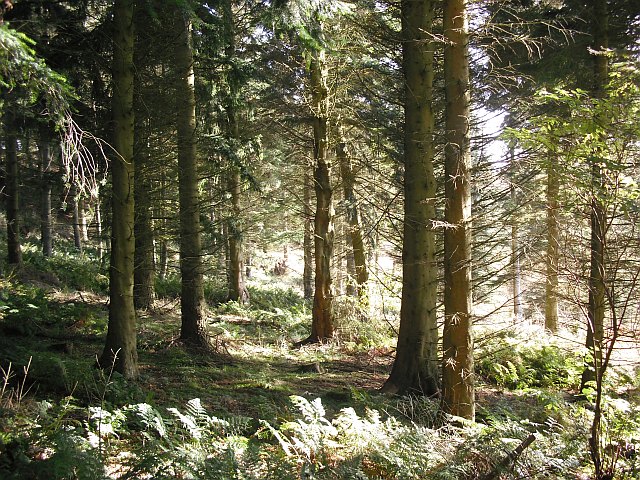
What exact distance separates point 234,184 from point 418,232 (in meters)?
8.88

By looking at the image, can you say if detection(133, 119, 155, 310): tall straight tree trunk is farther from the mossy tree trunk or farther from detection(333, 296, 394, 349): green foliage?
detection(333, 296, 394, 349): green foliage

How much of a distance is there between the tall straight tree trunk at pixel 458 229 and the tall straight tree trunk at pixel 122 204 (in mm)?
4230

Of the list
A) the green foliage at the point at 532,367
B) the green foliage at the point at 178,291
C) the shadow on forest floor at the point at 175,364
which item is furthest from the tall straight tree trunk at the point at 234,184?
the green foliage at the point at 532,367

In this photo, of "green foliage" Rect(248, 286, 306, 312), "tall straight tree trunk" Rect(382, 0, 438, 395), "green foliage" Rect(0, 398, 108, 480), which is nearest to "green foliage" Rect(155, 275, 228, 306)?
"green foliage" Rect(248, 286, 306, 312)

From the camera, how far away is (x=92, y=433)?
4.18m

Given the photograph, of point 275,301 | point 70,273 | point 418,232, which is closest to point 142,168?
point 418,232

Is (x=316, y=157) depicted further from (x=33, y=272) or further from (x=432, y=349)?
(x=33, y=272)

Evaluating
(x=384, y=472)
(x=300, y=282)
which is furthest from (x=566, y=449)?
(x=300, y=282)

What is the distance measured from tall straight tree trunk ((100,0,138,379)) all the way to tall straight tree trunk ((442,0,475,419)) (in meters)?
4.23

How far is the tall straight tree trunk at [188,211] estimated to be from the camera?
899 centimetres

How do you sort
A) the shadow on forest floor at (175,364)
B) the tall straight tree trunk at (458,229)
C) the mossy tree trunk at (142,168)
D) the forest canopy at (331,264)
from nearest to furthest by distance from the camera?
1. the forest canopy at (331,264)
2. the tall straight tree trunk at (458,229)
3. the shadow on forest floor at (175,364)
4. the mossy tree trunk at (142,168)

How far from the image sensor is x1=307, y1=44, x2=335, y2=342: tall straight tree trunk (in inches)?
430

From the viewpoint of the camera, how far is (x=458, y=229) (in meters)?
5.43

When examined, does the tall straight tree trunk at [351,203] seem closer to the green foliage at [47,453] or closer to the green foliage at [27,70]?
the green foliage at [27,70]
